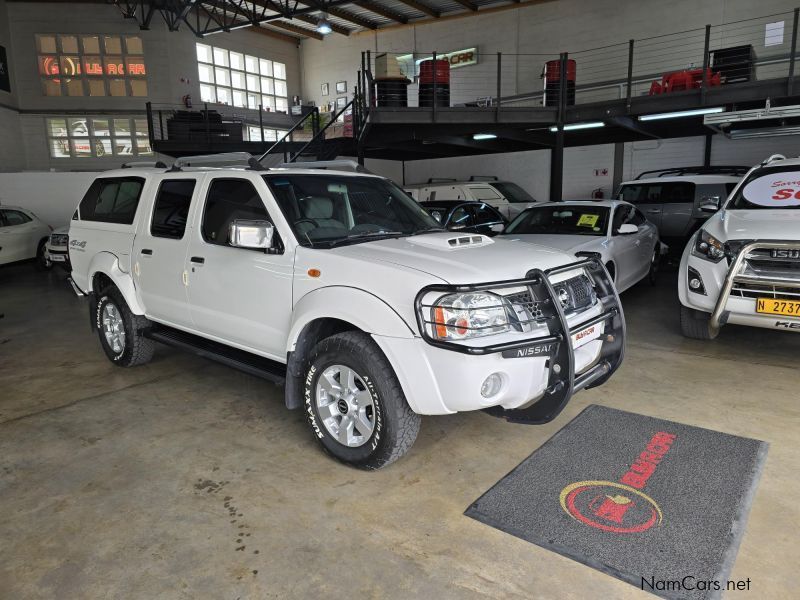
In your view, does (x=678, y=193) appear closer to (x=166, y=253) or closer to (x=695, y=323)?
(x=695, y=323)

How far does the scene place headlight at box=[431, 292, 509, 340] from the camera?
8.66 feet

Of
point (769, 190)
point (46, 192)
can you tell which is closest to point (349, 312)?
point (769, 190)

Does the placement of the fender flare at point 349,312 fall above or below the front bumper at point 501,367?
above

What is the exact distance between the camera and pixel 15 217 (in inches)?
445

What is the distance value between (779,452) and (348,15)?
21.4 m

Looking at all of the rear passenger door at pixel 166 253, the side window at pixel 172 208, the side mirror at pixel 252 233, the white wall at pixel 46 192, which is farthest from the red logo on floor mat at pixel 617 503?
the white wall at pixel 46 192

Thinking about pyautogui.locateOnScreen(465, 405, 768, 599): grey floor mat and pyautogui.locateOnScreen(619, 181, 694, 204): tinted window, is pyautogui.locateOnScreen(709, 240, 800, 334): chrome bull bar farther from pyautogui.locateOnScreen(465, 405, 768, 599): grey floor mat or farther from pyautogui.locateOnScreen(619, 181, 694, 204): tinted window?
pyautogui.locateOnScreen(619, 181, 694, 204): tinted window

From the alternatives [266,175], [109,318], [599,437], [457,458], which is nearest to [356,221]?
[266,175]

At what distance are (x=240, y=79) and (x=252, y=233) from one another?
73.1ft

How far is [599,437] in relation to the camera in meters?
3.45

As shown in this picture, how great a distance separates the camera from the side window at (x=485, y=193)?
13.5m

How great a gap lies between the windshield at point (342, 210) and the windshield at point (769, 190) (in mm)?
3729

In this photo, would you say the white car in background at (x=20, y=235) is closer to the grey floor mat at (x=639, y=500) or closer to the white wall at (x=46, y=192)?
the white wall at (x=46, y=192)

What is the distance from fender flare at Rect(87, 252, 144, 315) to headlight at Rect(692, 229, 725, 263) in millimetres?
5015
